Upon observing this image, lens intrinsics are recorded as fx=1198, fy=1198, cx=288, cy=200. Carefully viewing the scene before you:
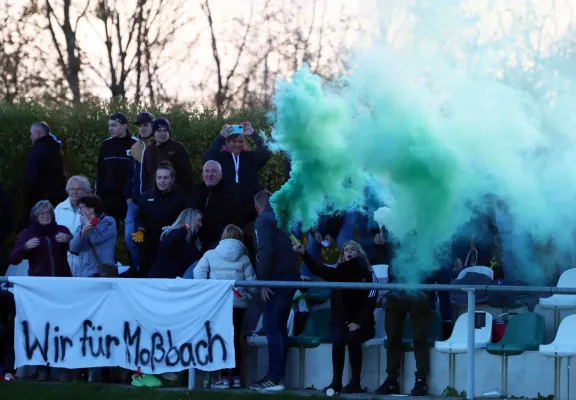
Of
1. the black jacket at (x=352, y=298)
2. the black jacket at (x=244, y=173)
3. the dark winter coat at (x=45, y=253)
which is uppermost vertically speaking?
the black jacket at (x=244, y=173)

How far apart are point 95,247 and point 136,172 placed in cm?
194

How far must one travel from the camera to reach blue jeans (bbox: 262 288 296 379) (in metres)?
11.8

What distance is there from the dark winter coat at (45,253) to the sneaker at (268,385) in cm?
268

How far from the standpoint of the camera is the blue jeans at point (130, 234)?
1407cm

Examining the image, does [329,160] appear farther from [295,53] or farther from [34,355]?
[295,53]

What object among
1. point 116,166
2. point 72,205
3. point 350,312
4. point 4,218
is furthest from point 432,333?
point 4,218

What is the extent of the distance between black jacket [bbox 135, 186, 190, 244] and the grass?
7.77ft

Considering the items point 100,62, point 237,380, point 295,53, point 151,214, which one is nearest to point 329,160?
point 237,380

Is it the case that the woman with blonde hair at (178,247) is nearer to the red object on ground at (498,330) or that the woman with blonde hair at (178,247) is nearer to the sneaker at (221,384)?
the sneaker at (221,384)

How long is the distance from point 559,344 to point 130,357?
4.16m

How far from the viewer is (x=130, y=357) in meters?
11.9

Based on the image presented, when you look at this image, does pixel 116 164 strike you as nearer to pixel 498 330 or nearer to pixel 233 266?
pixel 233 266

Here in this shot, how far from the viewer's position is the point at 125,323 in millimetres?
11938

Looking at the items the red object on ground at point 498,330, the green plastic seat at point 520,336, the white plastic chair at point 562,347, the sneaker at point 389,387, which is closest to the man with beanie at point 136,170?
the sneaker at point 389,387
